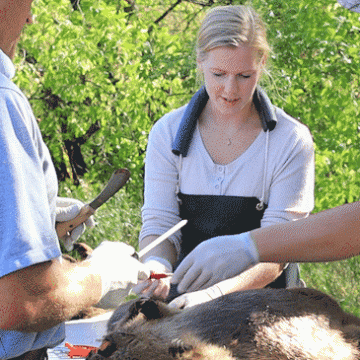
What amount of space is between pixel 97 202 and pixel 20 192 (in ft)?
5.90

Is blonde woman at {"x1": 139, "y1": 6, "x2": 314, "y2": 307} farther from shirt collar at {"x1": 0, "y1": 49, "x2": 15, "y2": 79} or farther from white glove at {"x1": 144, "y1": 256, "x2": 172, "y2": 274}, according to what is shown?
shirt collar at {"x1": 0, "y1": 49, "x2": 15, "y2": 79}

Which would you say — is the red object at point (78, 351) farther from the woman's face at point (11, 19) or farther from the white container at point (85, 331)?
the woman's face at point (11, 19)

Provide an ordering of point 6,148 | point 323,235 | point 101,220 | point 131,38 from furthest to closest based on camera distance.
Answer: point 101,220
point 131,38
point 323,235
point 6,148

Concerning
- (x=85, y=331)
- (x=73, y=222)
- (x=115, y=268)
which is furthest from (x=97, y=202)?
(x=115, y=268)

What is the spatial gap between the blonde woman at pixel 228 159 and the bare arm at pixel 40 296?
1092 millimetres

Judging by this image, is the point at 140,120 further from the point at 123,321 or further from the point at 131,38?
the point at 123,321

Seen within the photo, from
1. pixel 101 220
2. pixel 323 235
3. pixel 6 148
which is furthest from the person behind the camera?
pixel 101 220

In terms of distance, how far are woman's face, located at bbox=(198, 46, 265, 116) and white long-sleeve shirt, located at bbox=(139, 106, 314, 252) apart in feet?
0.59

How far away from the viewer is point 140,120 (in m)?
5.69

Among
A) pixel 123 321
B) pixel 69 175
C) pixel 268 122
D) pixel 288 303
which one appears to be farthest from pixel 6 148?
pixel 69 175

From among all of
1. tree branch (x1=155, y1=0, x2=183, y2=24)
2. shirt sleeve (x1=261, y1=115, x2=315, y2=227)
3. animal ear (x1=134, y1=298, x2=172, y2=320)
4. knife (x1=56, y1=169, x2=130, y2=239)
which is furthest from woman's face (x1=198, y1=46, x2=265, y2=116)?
tree branch (x1=155, y1=0, x2=183, y2=24)

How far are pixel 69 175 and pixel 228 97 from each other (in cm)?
432

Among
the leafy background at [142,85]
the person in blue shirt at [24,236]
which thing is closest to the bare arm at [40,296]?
the person in blue shirt at [24,236]

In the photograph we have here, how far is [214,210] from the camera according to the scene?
108 inches
